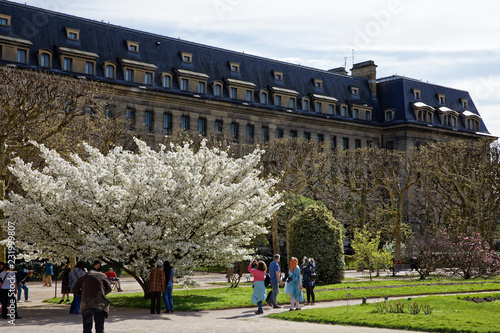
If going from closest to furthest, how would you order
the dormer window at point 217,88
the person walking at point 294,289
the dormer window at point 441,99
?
the person walking at point 294,289 < the dormer window at point 217,88 < the dormer window at point 441,99

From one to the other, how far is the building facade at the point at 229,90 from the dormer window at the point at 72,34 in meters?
0.10

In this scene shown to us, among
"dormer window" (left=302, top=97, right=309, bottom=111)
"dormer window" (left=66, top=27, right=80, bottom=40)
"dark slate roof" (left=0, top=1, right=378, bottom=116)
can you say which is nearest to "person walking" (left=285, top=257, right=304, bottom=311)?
"dark slate roof" (left=0, top=1, right=378, bottom=116)

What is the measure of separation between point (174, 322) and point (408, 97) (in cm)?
8326

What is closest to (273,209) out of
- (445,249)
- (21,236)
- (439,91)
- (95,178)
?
(95,178)

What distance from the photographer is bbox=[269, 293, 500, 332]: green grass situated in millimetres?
18781

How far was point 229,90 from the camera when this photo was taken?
8112 cm

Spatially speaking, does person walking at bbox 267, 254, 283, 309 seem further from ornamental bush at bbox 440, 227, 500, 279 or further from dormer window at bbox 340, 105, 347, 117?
dormer window at bbox 340, 105, 347, 117

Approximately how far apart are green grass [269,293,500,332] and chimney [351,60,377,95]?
79373 millimetres

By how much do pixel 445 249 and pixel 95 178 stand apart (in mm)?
25157

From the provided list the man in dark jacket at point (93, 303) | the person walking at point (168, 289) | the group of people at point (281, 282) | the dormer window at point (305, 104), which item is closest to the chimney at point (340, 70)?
the dormer window at point (305, 104)

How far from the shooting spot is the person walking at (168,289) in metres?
24.5

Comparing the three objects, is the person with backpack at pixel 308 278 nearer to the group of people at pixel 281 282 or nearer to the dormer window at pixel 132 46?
the group of people at pixel 281 282

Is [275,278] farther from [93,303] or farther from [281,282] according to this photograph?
[93,303]

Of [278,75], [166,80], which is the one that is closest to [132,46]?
[166,80]
